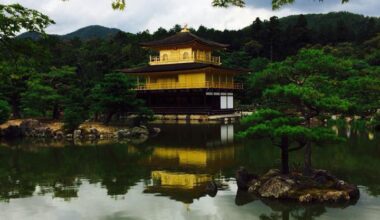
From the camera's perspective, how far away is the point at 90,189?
12859 mm

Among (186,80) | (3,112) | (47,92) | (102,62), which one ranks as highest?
(102,62)

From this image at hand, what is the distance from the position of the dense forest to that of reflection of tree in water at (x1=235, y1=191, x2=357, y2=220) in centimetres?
443

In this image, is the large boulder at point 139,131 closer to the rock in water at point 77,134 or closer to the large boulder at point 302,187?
the rock in water at point 77,134

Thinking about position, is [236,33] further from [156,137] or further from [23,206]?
[23,206]

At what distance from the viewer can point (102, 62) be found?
6144cm

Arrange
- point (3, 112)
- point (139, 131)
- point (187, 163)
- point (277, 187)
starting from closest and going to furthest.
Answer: point (277, 187) < point (187, 163) < point (139, 131) < point (3, 112)

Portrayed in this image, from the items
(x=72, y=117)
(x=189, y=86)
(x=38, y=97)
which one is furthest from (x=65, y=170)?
(x=189, y=86)

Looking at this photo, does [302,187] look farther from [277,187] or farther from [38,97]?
[38,97]

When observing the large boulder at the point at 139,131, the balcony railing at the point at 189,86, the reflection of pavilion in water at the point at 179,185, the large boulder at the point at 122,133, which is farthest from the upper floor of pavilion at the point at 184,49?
the reflection of pavilion in water at the point at 179,185

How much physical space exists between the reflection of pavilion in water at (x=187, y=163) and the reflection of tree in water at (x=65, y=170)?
2.74 ft

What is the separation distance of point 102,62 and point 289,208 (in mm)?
54070

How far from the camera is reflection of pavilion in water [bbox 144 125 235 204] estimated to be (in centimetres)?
1245

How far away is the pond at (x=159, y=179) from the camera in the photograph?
1027 cm

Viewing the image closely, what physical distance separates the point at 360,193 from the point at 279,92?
355cm
